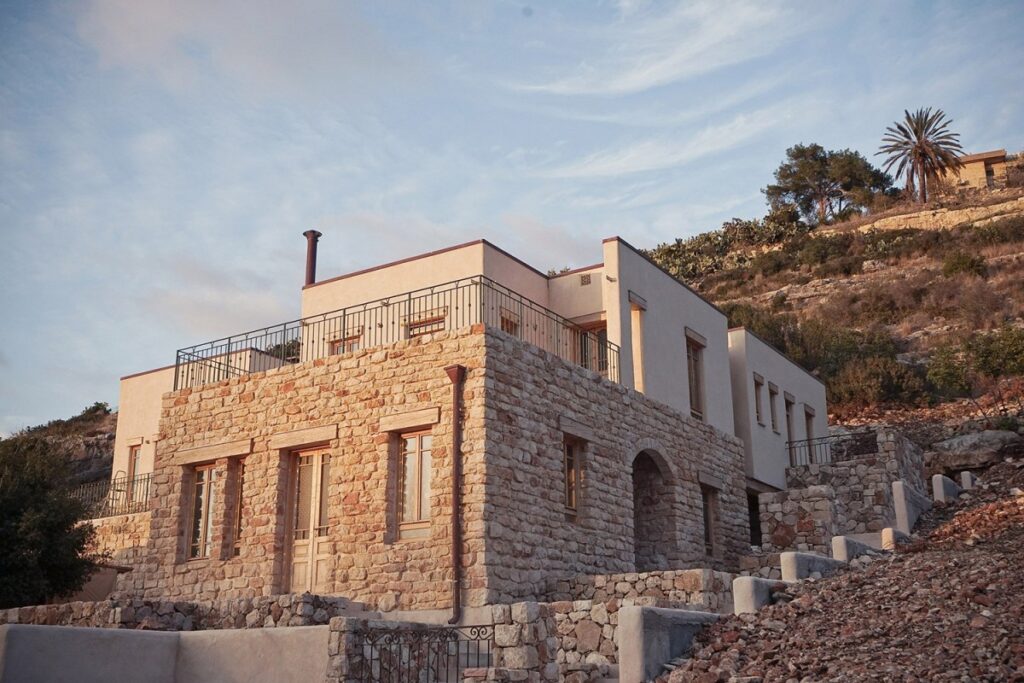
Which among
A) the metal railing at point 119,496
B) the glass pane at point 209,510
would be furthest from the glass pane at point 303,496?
the metal railing at point 119,496

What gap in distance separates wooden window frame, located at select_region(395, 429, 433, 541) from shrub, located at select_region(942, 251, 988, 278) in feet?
112

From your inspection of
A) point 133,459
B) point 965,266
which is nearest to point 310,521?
point 133,459

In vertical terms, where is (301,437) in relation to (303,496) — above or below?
above

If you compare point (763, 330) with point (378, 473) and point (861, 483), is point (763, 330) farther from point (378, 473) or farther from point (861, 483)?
point (378, 473)

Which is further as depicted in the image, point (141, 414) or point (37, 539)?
point (141, 414)

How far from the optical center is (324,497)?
47.4 feet

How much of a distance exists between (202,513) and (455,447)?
5399 millimetres

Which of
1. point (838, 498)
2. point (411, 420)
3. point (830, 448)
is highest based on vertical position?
point (830, 448)

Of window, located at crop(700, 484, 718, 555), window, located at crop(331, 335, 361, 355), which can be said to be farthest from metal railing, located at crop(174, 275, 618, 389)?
window, located at crop(700, 484, 718, 555)

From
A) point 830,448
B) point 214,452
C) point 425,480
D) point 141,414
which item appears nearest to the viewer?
point 425,480

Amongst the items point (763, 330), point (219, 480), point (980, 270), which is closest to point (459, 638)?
point (219, 480)

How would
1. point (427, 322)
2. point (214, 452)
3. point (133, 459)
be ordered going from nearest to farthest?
point (214, 452) < point (427, 322) < point (133, 459)

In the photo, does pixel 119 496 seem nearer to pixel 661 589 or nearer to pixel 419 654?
pixel 661 589

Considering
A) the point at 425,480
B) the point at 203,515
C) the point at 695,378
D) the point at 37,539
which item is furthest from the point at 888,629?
the point at 37,539
